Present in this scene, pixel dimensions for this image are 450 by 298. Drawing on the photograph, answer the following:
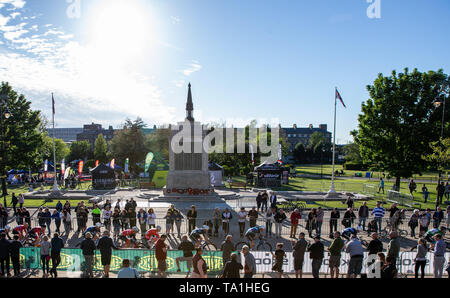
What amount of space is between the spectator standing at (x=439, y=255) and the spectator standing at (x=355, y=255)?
2590 mm

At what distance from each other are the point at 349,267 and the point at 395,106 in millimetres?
24599

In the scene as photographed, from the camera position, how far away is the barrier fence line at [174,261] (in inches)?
393

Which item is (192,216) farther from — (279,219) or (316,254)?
(316,254)

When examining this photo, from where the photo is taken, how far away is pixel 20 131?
108ft

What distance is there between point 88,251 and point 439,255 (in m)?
11.1

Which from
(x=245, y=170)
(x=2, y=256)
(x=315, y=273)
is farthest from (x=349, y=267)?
(x=245, y=170)

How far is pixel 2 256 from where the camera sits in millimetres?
9430

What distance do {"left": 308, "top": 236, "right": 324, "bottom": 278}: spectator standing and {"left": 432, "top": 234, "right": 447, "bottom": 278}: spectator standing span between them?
377cm

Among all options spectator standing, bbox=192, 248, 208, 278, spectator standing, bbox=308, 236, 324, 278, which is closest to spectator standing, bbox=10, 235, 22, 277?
spectator standing, bbox=192, 248, 208, 278

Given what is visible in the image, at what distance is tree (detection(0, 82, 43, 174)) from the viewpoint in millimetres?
30469

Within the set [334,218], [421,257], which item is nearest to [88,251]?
[421,257]

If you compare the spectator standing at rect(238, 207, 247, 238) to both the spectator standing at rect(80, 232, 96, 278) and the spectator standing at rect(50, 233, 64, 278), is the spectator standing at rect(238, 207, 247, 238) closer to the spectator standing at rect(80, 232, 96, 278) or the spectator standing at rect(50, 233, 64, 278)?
the spectator standing at rect(80, 232, 96, 278)

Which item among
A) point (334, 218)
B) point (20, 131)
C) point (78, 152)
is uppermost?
point (20, 131)

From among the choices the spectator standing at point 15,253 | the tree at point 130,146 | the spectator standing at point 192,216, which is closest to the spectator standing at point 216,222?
the spectator standing at point 192,216
